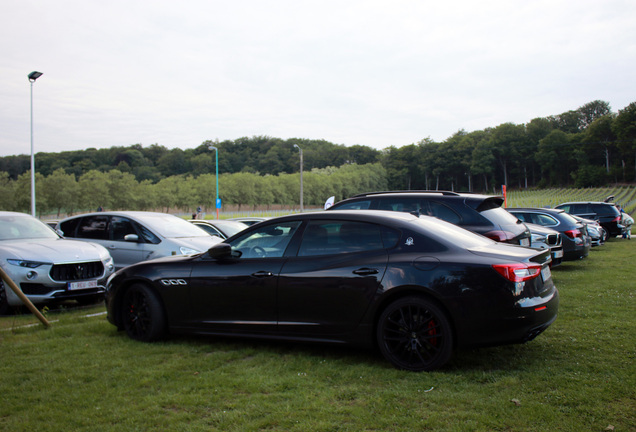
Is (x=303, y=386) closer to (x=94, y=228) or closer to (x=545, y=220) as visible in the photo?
(x=94, y=228)

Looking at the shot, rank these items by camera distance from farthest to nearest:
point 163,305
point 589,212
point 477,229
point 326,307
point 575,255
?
point 589,212 < point 575,255 < point 477,229 < point 163,305 < point 326,307

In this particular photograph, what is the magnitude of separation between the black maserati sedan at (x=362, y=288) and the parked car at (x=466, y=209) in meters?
2.03

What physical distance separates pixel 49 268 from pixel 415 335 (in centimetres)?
590

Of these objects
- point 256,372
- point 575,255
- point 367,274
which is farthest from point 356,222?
point 575,255

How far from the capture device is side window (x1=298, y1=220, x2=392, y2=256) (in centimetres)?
471

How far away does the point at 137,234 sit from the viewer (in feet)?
31.7

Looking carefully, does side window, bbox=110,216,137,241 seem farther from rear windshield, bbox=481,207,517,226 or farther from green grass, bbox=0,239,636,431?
rear windshield, bbox=481,207,517,226

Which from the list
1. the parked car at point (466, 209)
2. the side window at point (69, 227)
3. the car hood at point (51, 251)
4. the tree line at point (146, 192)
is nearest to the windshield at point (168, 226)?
the car hood at point (51, 251)

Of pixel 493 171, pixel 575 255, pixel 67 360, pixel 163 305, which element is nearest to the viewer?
pixel 67 360

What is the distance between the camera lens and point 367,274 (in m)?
4.55

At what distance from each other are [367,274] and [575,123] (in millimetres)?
156722

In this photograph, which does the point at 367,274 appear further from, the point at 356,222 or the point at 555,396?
the point at 555,396

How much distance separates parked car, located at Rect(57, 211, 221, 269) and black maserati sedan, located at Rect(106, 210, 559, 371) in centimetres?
361

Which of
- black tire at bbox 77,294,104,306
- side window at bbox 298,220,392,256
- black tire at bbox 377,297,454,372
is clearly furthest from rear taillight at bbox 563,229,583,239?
black tire at bbox 77,294,104,306
